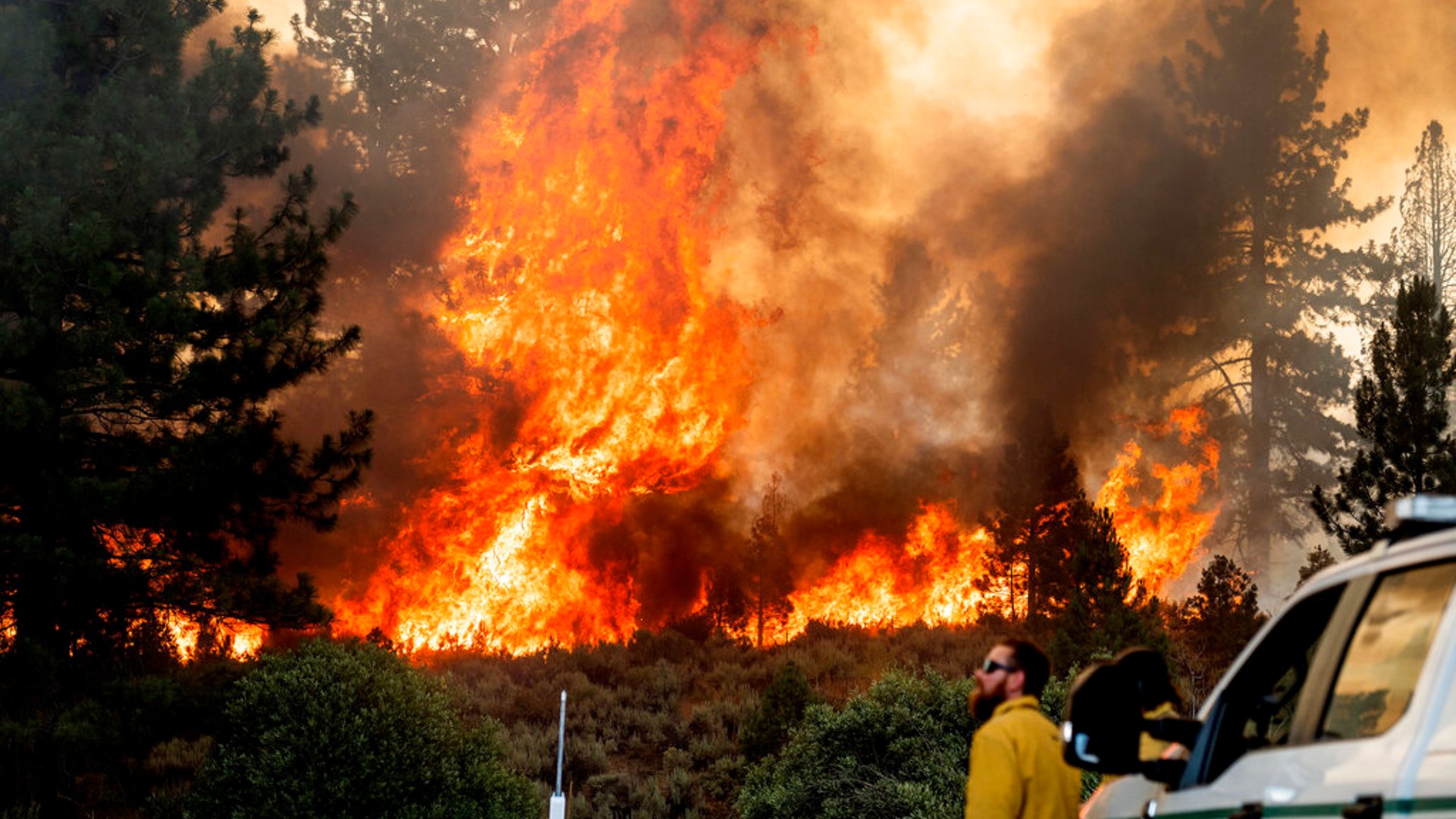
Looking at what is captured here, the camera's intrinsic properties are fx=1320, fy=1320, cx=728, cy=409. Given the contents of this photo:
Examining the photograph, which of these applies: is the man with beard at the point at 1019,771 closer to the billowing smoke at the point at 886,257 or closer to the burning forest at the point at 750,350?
the burning forest at the point at 750,350

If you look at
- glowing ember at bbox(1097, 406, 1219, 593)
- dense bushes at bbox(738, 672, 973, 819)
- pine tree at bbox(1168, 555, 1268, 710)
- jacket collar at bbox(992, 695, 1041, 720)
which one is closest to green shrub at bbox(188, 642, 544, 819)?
dense bushes at bbox(738, 672, 973, 819)

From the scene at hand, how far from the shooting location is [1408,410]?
23875 mm

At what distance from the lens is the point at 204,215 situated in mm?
19672

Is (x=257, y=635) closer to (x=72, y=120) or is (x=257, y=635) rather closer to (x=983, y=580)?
(x=72, y=120)

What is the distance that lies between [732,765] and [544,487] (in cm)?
1688

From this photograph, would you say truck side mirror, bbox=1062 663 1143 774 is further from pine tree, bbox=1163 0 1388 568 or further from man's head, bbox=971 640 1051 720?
pine tree, bbox=1163 0 1388 568

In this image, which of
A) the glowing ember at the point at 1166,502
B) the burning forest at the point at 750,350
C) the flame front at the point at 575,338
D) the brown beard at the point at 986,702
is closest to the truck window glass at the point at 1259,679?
the brown beard at the point at 986,702

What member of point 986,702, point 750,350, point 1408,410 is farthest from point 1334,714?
point 750,350

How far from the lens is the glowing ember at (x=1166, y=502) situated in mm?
45125

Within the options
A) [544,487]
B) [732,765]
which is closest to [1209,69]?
[544,487]

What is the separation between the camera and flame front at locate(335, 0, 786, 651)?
36.1 m

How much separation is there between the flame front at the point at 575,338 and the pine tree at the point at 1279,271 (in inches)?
762

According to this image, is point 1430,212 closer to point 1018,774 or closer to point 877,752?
point 877,752

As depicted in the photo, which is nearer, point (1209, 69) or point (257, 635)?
point (257, 635)
